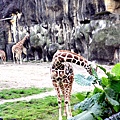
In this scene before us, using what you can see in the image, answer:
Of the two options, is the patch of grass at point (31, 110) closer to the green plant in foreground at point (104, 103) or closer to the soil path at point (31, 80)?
the soil path at point (31, 80)

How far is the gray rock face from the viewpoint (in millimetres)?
16391

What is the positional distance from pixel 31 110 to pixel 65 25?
48.5 ft

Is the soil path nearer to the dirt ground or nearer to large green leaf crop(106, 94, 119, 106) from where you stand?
the dirt ground

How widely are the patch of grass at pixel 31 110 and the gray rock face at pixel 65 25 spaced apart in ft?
31.6

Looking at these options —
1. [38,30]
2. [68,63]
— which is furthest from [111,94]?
[38,30]

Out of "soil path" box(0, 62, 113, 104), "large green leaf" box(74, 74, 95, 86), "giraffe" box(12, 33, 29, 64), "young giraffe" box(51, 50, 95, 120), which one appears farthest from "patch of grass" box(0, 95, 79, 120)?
"giraffe" box(12, 33, 29, 64)

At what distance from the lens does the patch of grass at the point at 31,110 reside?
217 inches

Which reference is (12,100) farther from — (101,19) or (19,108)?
(101,19)

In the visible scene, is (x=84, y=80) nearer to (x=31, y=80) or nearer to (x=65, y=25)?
(x=31, y=80)

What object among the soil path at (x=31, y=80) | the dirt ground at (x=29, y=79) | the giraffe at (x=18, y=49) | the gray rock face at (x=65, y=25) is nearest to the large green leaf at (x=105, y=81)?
the soil path at (x=31, y=80)

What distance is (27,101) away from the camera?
285 inches

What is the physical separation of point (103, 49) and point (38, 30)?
7.72 metres

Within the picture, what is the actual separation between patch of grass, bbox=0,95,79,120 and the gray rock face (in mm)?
9638

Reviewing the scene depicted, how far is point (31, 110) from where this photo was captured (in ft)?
19.9
